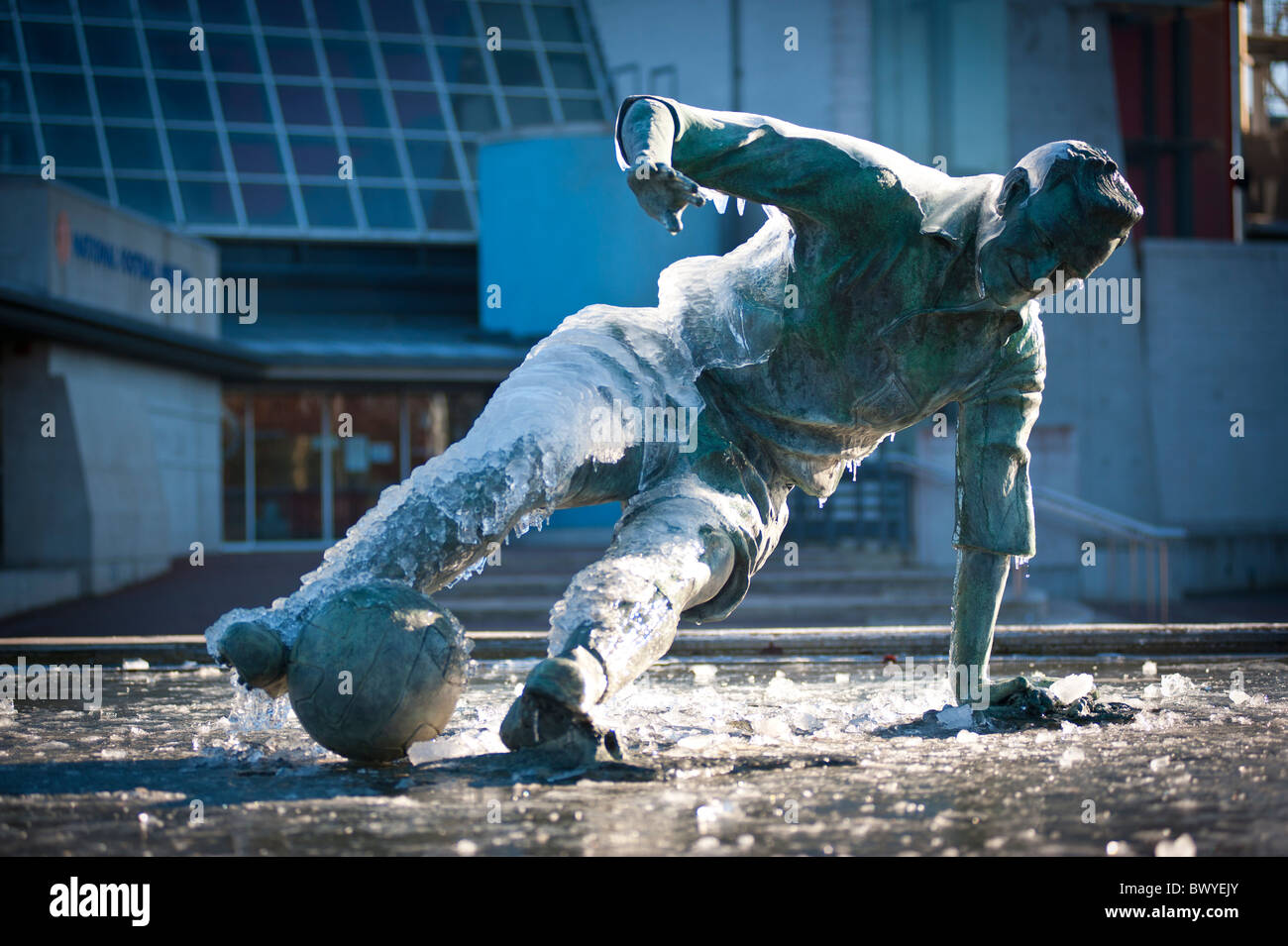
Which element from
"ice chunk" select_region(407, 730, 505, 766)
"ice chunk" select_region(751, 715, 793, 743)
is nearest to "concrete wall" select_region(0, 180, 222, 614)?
"ice chunk" select_region(407, 730, 505, 766)

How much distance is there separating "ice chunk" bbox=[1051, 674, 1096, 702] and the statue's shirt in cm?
48

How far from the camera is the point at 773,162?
147 inches

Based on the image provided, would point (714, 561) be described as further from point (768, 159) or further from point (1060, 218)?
point (1060, 218)

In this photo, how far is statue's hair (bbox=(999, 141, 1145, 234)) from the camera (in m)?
3.72

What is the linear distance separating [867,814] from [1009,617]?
10.5 m

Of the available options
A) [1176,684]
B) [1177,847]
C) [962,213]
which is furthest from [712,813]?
[1176,684]

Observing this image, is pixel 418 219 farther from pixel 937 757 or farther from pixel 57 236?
pixel 937 757

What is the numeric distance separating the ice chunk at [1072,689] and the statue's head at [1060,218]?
137 centimetres

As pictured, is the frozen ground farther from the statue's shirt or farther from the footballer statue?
the statue's shirt

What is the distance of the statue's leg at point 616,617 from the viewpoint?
10.1ft

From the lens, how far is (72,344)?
14.9 metres

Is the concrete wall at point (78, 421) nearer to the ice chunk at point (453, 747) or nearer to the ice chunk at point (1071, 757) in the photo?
the ice chunk at point (453, 747)

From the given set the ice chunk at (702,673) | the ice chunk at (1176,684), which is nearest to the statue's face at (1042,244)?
the ice chunk at (1176,684)

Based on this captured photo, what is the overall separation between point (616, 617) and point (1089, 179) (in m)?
1.74
